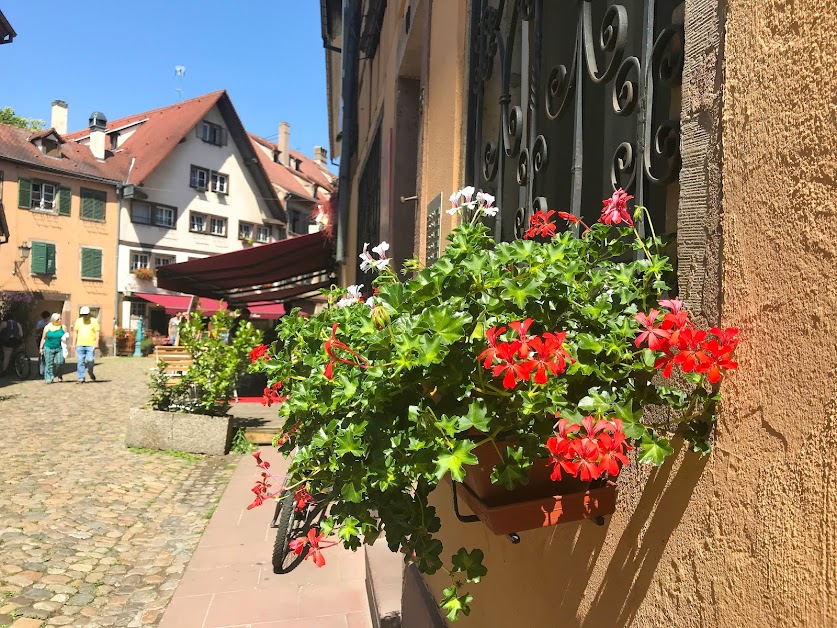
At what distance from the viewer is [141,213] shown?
98.4ft

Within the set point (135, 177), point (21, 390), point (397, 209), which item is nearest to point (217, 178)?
point (135, 177)

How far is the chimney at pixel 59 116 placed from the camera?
31.7 m

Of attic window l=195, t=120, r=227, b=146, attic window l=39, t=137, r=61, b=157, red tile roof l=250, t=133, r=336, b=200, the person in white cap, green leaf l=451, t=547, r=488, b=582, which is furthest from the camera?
red tile roof l=250, t=133, r=336, b=200

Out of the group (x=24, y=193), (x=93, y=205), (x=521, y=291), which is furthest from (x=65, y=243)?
(x=521, y=291)

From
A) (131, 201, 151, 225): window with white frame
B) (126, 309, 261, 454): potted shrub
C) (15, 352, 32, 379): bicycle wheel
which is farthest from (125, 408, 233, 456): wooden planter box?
(131, 201, 151, 225): window with white frame

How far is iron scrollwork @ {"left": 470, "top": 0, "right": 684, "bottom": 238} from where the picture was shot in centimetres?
145

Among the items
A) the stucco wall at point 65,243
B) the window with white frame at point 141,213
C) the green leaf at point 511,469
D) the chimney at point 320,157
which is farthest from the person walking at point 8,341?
the chimney at point 320,157

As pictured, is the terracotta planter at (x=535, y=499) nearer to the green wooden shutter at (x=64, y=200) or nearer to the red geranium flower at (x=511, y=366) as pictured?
the red geranium flower at (x=511, y=366)

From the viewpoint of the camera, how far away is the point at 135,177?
2931cm

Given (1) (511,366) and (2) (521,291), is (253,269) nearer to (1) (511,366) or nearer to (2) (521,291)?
(2) (521,291)

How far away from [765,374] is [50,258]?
99.8 ft

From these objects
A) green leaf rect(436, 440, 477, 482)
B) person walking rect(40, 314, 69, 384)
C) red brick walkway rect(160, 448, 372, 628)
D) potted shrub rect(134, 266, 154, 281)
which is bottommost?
red brick walkway rect(160, 448, 372, 628)

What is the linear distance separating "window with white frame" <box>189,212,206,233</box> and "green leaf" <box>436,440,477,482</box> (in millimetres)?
32625

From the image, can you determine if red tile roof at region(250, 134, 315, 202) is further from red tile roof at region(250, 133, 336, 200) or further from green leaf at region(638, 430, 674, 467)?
green leaf at region(638, 430, 674, 467)
